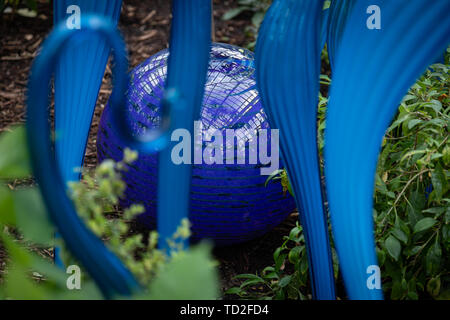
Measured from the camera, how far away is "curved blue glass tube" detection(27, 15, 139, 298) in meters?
1.29

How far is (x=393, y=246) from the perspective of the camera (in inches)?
83.6

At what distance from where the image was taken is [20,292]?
106 cm

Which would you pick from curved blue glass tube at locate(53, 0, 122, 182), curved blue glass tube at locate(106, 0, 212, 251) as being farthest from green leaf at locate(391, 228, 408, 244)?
curved blue glass tube at locate(53, 0, 122, 182)

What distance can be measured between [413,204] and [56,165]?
1273 mm

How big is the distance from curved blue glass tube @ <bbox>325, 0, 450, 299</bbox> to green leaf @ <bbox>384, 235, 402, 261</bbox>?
20 centimetres

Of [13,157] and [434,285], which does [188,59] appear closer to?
[13,157]

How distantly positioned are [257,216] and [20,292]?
1545 millimetres

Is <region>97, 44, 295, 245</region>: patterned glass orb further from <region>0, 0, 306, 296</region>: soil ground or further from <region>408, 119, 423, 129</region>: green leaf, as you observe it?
<region>0, 0, 306, 296</region>: soil ground

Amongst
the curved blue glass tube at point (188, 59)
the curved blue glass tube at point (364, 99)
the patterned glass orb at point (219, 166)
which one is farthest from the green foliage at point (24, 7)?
the curved blue glass tube at point (364, 99)

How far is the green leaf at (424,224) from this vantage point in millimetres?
2104

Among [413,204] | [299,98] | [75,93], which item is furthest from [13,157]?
[413,204]
